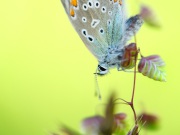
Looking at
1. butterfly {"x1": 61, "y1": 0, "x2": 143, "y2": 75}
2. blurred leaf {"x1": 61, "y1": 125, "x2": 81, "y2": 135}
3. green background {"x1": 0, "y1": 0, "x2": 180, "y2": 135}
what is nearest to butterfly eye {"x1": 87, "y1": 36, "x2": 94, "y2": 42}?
butterfly {"x1": 61, "y1": 0, "x2": 143, "y2": 75}

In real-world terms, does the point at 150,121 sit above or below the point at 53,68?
above

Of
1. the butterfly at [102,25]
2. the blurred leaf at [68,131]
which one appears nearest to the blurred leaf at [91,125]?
the blurred leaf at [68,131]

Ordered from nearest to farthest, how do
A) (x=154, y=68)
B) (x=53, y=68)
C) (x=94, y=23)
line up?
(x=154, y=68) < (x=94, y=23) < (x=53, y=68)

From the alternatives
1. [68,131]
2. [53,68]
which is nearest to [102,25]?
[68,131]

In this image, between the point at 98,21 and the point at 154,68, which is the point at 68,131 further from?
the point at 98,21

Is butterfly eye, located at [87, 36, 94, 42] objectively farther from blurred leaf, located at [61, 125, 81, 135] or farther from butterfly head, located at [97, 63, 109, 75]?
blurred leaf, located at [61, 125, 81, 135]

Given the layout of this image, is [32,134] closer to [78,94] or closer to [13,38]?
[78,94]

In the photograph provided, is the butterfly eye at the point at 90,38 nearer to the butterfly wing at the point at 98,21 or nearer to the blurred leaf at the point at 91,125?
the butterfly wing at the point at 98,21

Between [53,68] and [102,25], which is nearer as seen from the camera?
[102,25]
